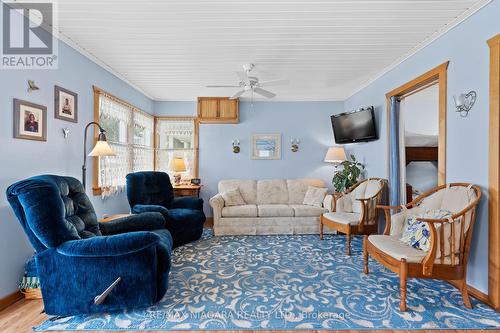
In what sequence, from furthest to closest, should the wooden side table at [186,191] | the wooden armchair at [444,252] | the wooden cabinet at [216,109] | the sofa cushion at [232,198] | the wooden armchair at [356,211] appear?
the wooden cabinet at [216,109]
the wooden side table at [186,191]
the sofa cushion at [232,198]
the wooden armchair at [356,211]
the wooden armchair at [444,252]

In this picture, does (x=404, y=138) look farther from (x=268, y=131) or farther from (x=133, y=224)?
(x=133, y=224)

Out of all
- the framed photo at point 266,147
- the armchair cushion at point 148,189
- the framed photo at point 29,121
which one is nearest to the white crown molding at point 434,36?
the framed photo at point 266,147

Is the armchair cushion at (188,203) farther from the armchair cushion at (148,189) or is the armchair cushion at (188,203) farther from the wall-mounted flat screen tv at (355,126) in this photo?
the wall-mounted flat screen tv at (355,126)

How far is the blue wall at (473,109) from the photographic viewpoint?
230 centimetres

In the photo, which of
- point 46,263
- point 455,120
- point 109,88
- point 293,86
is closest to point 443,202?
point 455,120

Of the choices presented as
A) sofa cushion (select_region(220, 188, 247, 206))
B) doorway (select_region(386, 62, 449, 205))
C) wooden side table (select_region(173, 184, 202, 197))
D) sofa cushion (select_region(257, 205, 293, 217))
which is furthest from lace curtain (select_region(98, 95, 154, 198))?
doorway (select_region(386, 62, 449, 205))

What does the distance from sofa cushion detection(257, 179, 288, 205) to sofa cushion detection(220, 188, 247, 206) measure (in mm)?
439

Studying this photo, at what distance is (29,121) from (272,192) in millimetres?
3899

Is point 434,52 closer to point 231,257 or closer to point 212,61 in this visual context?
point 212,61

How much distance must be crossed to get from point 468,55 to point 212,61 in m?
2.92

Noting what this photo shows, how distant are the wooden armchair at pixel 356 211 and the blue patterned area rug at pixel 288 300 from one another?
0.41 meters

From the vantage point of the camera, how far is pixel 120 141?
4273mm

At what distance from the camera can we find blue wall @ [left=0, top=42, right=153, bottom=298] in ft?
7.30

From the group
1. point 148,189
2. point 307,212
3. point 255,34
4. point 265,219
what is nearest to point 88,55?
point 148,189
